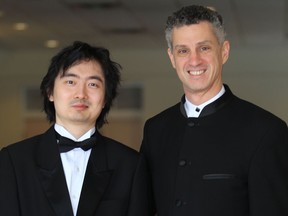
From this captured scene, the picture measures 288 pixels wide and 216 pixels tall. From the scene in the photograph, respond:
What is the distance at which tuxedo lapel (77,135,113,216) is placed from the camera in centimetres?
226

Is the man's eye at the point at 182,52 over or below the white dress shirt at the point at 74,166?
over

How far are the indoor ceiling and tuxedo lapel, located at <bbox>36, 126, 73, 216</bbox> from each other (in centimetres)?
457

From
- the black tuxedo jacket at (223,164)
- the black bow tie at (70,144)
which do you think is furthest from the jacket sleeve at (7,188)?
the black tuxedo jacket at (223,164)

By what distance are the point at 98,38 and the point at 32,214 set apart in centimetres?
745

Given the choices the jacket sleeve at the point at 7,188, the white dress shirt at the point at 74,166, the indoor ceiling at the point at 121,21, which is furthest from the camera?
the indoor ceiling at the point at 121,21

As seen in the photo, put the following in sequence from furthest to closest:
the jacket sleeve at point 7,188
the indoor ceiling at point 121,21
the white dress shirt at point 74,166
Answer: the indoor ceiling at point 121,21 < the white dress shirt at point 74,166 < the jacket sleeve at point 7,188

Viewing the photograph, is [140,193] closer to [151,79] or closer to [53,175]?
[53,175]

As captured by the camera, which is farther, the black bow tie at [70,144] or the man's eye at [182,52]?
the man's eye at [182,52]

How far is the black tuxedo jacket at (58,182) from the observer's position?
220cm

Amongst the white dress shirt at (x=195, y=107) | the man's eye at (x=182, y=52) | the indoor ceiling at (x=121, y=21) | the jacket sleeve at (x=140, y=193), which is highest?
the indoor ceiling at (x=121, y=21)

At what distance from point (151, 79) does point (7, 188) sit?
895 cm

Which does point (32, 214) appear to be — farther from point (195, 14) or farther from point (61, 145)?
point (195, 14)

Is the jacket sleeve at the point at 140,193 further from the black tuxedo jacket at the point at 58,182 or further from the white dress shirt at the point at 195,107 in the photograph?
the white dress shirt at the point at 195,107

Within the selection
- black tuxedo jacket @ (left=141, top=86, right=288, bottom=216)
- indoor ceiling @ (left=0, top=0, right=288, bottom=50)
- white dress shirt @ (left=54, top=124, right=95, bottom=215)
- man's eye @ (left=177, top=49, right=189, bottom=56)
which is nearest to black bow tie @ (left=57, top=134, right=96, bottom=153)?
white dress shirt @ (left=54, top=124, right=95, bottom=215)
